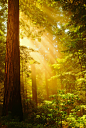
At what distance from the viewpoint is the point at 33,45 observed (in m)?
16.4

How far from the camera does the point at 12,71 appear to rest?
4.67m

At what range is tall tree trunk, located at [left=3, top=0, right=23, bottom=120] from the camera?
4.38 metres

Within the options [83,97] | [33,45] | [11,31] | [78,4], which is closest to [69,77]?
[83,97]

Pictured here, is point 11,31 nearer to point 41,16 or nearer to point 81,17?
point 41,16

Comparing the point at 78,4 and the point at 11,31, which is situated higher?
the point at 78,4

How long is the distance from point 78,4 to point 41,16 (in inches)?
118

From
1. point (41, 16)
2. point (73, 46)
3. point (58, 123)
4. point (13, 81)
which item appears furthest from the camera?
point (41, 16)

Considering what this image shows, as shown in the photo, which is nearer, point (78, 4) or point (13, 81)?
point (13, 81)

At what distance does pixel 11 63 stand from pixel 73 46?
14.2ft

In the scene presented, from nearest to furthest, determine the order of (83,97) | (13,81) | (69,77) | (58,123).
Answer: (58,123), (13,81), (83,97), (69,77)

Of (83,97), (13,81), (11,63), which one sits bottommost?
(83,97)

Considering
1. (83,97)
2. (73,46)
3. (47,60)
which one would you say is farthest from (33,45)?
(83,97)

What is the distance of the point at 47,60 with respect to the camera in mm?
19484

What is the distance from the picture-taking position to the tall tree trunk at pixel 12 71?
4379 millimetres
